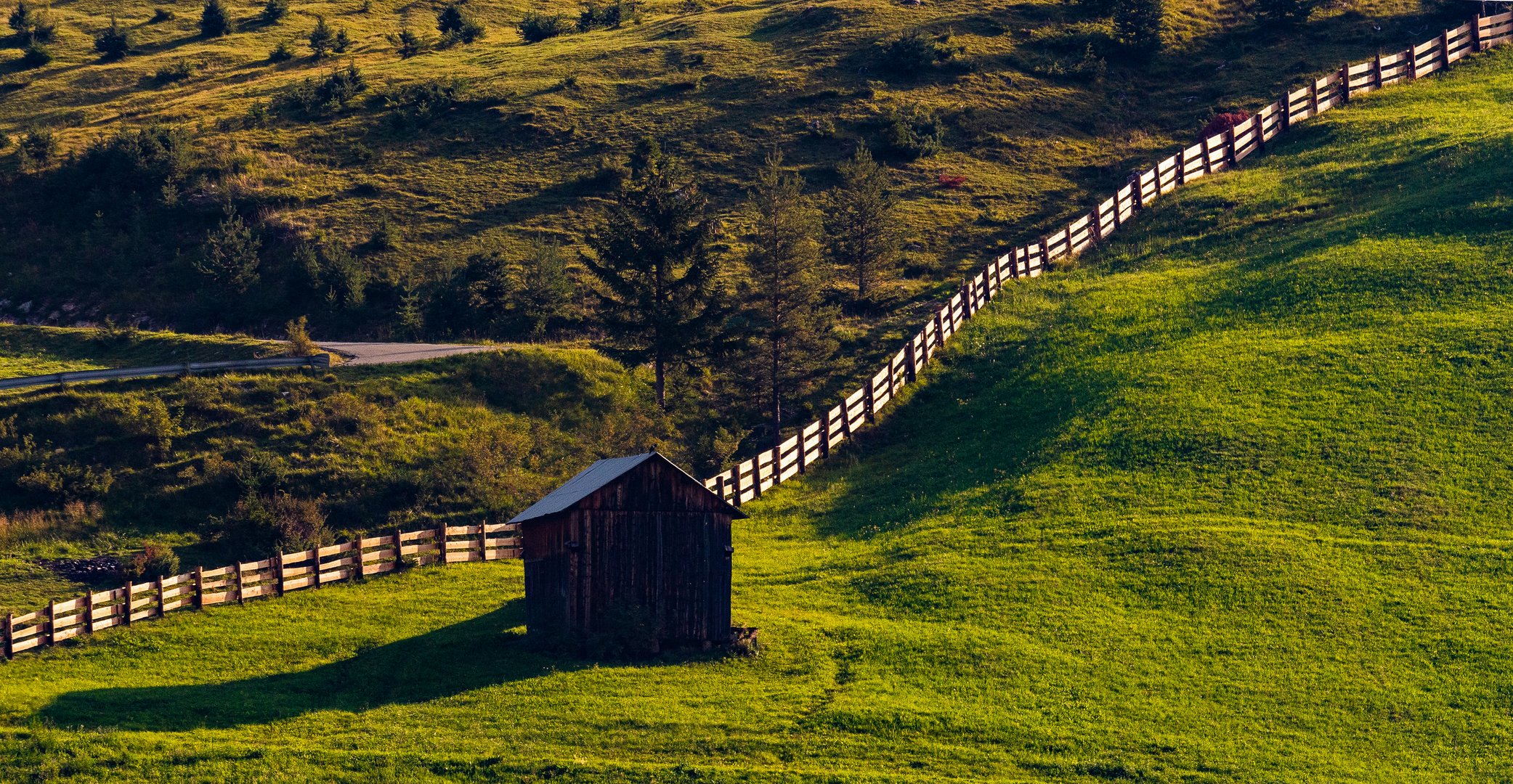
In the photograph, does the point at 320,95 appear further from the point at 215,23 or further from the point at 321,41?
the point at 215,23

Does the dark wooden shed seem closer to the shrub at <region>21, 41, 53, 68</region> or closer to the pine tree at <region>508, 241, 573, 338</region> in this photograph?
the pine tree at <region>508, 241, 573, 338</region>

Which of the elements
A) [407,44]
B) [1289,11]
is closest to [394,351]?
[407,44]

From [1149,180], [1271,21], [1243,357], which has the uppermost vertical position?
[1271,21]

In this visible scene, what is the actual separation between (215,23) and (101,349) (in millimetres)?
45656

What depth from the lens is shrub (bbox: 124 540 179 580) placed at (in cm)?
3325

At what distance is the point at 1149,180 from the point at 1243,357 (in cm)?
1629

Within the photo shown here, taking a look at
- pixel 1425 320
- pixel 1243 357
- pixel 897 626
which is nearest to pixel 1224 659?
pixel 897 626

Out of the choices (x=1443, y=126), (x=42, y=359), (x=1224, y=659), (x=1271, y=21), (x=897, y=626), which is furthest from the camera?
(x=1271, y=21)

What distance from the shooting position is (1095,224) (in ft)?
171

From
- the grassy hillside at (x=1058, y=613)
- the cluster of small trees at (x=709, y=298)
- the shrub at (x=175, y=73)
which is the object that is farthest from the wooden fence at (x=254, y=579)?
the shrub at (x=175, y=73)

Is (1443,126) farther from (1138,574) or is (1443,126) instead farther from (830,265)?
(1138,574)

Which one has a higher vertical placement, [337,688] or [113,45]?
[113,45]

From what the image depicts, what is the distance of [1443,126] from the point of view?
5403 centimetres

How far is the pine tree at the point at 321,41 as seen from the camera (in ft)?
266
